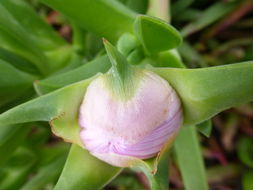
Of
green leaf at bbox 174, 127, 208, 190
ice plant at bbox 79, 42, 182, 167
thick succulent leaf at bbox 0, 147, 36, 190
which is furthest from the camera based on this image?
thick succulent leaf at bbox 0, 147, 36, 190

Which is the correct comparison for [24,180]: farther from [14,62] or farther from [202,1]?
[202,1]

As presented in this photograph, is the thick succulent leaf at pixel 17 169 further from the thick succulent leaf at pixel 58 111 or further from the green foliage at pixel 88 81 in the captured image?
the thick succulent leaf at pixel 58 111

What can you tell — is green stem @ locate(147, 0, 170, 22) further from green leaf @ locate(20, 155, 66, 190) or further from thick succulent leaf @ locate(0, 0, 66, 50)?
green leaf @ locate(20, 155, 66, 190)

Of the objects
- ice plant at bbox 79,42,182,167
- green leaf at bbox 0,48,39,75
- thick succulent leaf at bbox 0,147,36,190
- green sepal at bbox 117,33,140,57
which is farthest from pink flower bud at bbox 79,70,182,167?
thick succulent leaf at bbox 0,147,36,190

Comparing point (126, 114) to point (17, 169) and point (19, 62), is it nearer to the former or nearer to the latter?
point (19, 62)

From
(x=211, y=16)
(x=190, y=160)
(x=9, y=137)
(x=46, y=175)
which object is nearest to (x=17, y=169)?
(x=46, y=175)

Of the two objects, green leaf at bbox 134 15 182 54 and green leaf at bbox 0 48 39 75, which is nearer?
green leaf at bbox 134 15 182 54
